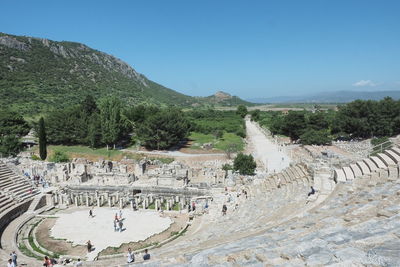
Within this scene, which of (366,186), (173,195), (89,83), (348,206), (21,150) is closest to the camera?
(348,206)

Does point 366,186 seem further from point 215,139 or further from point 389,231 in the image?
point 215,139

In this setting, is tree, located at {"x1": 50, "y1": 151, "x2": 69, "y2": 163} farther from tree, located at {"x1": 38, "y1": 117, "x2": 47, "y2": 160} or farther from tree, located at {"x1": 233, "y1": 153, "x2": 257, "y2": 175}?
tree, located at {"x1": 233, "y1": 153, "x2": 257, "y2": 175}

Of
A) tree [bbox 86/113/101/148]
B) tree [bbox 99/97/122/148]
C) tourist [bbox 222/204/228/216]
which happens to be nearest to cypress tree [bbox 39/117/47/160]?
tree [bbox 86/113/101/148]

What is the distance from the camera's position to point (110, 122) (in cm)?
5081

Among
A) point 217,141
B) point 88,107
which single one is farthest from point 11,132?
point 217,141

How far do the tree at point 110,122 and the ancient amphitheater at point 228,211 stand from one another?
1024 cm

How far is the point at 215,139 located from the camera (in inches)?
2399

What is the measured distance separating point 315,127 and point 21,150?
54.9 metres

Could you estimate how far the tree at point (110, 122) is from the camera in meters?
50.2

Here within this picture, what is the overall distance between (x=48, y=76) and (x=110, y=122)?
230ft

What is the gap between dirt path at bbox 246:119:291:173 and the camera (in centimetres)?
3906

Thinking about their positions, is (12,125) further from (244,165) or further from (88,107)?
(244,165)

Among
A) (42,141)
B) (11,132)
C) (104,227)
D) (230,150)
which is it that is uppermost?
(11,132)

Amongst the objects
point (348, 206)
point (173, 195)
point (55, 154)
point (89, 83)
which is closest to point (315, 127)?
point (173, 195)
